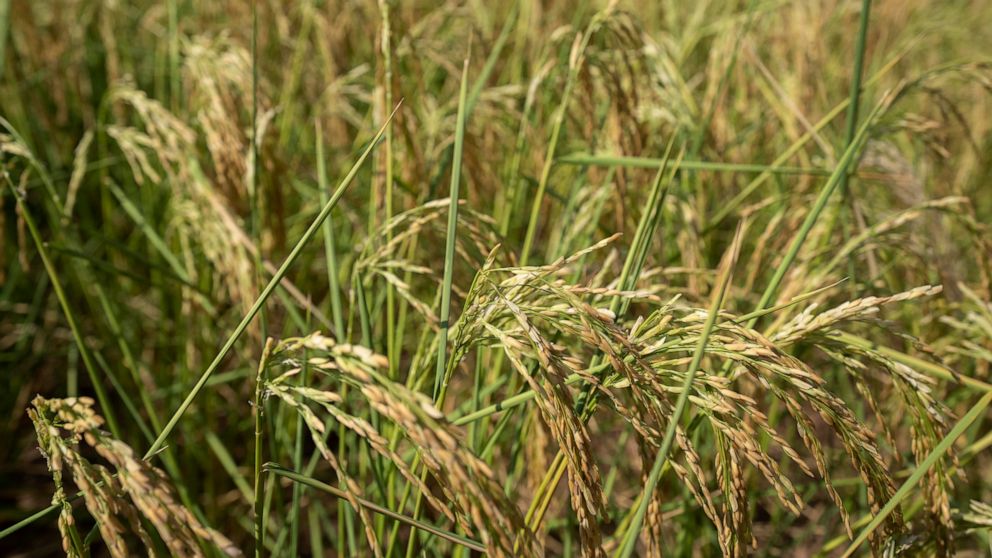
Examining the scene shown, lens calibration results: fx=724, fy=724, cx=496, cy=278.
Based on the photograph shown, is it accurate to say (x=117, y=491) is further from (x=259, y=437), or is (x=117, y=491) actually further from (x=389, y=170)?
(x=389, y=170)

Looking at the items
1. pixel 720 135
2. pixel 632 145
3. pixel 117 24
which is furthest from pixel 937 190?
pixel 117 24

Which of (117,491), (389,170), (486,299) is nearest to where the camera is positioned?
(117,491)

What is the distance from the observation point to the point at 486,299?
0.75 metres

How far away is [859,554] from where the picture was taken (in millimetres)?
1463

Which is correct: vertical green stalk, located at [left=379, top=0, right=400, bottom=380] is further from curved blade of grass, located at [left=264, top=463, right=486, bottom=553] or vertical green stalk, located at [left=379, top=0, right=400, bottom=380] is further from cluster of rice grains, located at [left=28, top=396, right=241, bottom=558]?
cluster of rice grains, located at [left=28, top=396, right=241, bottom=558]

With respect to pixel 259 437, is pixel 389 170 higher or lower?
higher

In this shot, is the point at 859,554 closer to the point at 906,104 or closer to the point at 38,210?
the point at 906,104

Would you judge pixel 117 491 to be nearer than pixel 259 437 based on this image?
Yes

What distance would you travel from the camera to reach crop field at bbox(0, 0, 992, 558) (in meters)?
0.72

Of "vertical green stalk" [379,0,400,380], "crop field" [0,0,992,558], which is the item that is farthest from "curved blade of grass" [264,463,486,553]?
"vertical green stalk" [379,0,400,380]

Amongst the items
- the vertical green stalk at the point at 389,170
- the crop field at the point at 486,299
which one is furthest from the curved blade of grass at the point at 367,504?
the vertical green stalk at the point at 389,170

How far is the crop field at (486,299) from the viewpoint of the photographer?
723 mm

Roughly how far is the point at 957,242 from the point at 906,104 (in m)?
0.88

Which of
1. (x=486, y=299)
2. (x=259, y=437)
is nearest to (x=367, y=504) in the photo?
(x=259, y=437)
